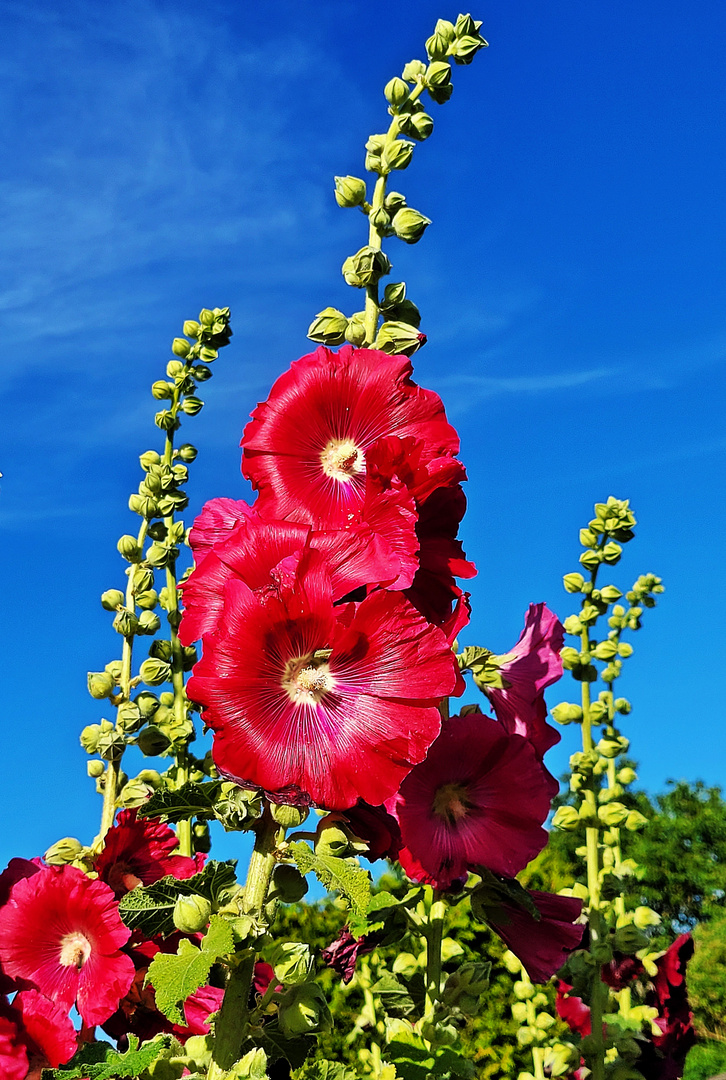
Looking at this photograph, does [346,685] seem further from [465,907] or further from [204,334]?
[465,907]

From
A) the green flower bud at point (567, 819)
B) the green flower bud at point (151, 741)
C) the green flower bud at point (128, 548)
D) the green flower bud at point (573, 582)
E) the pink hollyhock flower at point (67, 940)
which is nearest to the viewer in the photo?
the pink hollyhock flower at point (67, 940)

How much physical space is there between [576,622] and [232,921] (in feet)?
6.55

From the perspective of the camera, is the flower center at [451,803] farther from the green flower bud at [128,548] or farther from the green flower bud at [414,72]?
the green flower bud at [414,72]

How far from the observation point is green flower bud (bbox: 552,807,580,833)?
111 inches

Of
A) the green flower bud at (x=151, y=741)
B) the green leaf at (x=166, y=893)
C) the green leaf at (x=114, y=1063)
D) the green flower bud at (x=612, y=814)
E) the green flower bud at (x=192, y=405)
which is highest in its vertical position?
the green flower bud at (x=192, y=405)

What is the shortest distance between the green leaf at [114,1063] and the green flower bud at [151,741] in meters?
0.67

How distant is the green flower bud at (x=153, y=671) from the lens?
2238 millimetres

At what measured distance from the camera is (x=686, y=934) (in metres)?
2.99

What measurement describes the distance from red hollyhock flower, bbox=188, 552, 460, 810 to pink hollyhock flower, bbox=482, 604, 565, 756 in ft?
2.00

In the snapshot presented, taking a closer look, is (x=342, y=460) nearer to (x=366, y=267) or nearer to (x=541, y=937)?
(x=366, y=267)

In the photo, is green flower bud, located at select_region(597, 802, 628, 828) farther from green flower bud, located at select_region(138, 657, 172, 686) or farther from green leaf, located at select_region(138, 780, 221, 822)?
green leaf, located at select_region(138, 780, 221, 822)

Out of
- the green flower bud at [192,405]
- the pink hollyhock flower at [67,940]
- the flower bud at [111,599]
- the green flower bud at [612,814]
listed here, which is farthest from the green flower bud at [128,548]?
the green flower bud at [612,814]

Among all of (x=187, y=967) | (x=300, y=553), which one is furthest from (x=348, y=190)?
(x=187, y=967)

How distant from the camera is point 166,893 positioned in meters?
1.31
